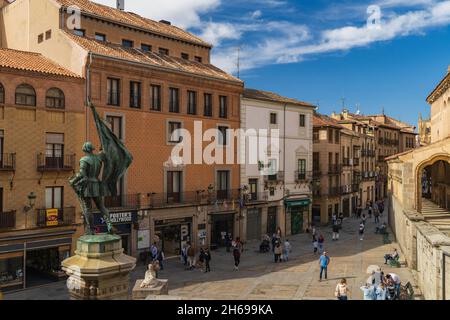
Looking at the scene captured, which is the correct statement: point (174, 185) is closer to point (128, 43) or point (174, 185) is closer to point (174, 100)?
point (174, 100)

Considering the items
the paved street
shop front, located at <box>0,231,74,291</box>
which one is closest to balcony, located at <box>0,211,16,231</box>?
shop front, located at <box>0,231,74,291</box>

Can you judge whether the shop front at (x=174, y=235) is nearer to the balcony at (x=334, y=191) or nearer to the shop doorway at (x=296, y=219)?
the shop doorway at (x=296, y=219)

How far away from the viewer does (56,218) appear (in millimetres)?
23656

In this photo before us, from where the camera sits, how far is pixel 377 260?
27.7 m

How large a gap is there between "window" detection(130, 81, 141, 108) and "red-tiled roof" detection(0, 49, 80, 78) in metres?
3.74

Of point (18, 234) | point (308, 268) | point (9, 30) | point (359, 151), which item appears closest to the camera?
point (18, 234)

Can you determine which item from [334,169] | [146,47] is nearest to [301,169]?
[334,169]

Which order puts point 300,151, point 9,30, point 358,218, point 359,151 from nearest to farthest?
point 9,30, point 300,151, point 358,218, point 359,151

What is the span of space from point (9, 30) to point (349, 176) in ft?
127

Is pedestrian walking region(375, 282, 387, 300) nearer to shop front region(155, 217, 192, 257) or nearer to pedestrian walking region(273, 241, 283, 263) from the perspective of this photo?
pedestrian walking region(273, 241, 283, 263)

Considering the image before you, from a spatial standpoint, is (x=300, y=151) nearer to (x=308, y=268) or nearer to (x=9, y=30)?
(x=308, y=268)

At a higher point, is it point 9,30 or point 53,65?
point 9,30

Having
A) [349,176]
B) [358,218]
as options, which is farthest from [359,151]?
[358,218]

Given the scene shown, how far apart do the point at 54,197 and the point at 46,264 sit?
3.55 metres
